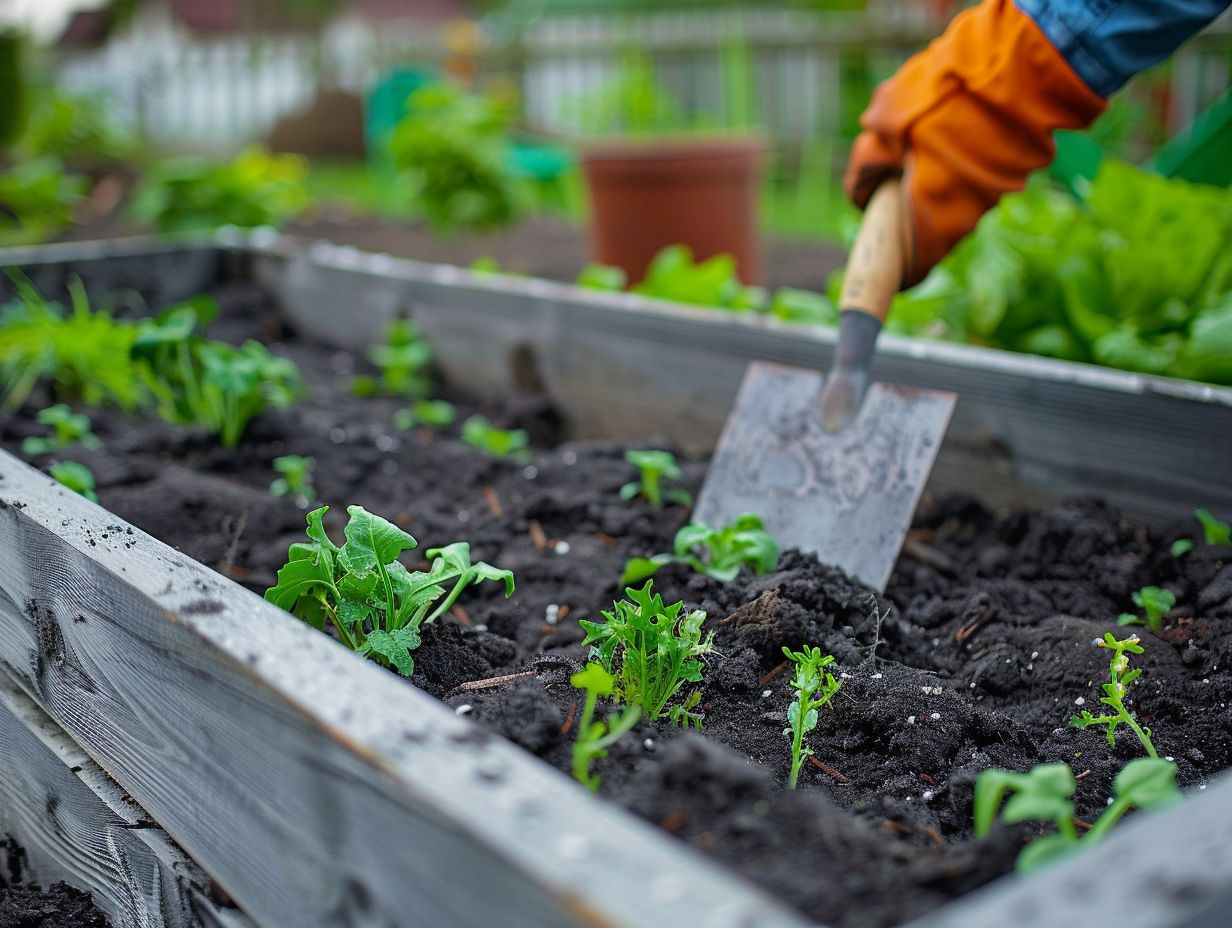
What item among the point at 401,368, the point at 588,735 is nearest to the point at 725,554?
the point at 588,735

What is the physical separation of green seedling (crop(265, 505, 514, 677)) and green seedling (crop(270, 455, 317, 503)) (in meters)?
0.87

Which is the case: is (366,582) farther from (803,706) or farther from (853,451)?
(853,451)

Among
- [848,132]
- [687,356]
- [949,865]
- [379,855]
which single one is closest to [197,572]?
[379,855]

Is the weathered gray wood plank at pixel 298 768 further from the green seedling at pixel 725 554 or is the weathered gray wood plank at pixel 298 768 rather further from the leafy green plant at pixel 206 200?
the leafy green plant at pixel 206 200

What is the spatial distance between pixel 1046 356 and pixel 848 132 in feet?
18.5

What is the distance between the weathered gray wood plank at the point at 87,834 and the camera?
1.16 meters

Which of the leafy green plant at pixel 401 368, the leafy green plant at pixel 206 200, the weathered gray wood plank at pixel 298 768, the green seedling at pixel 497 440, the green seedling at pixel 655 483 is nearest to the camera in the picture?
the weathered gray wood plank at pixel 298 768

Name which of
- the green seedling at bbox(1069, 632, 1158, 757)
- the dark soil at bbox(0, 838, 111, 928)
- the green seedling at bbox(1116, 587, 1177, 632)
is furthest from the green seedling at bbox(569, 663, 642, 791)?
the green seedling at bbox(1116, 587, 1177, 632)

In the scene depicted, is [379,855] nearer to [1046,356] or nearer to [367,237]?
[1046,356]

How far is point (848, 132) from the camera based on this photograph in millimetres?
7551

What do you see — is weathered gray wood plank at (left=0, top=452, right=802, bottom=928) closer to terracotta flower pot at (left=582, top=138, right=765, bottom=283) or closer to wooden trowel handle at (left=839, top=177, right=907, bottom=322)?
wooden trowel handle at (left=839, top=177, right=907, bottom=322)

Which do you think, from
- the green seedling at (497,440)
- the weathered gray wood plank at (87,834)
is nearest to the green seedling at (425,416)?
the green seedling at (497,440)

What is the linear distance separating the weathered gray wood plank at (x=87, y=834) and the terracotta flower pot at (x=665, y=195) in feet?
10.1

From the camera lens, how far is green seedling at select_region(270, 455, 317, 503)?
2131 millimetres
